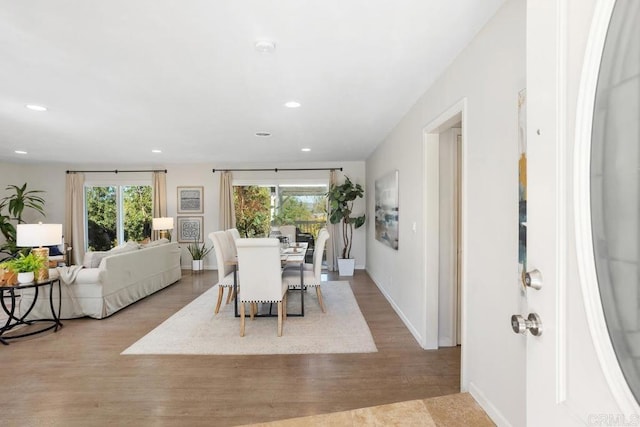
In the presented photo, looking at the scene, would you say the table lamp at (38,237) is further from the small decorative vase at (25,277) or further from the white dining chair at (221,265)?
the white dining chair at (221,265)

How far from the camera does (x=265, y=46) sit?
2.05 m

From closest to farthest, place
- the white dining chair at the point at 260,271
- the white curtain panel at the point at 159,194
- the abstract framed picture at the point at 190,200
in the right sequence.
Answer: the white dining chair at the point at 260,271 → the white curtain panel at the point at 159,194 → the abstract framed picture at the point at 190,200

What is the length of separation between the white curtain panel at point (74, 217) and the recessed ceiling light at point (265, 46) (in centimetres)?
711

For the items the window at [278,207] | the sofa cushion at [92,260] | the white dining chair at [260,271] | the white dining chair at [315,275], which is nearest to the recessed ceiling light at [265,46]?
the white dining chair at [260,271]

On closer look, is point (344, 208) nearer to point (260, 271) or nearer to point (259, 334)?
point (260, 271)

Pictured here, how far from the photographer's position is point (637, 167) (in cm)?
65

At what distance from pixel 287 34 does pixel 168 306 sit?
391cm

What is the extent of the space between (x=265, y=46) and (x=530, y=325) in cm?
205

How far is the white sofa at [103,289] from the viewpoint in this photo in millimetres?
3807

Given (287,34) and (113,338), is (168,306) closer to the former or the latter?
(113,338)

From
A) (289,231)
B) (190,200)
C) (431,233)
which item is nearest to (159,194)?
(190,200)

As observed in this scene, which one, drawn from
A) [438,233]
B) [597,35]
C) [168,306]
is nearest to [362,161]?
[438,233]

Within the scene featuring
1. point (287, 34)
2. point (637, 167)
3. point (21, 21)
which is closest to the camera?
point (637, 167)

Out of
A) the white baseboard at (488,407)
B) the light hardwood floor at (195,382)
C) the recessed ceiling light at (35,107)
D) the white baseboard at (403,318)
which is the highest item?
the recessed ceiling light at (35,107)
